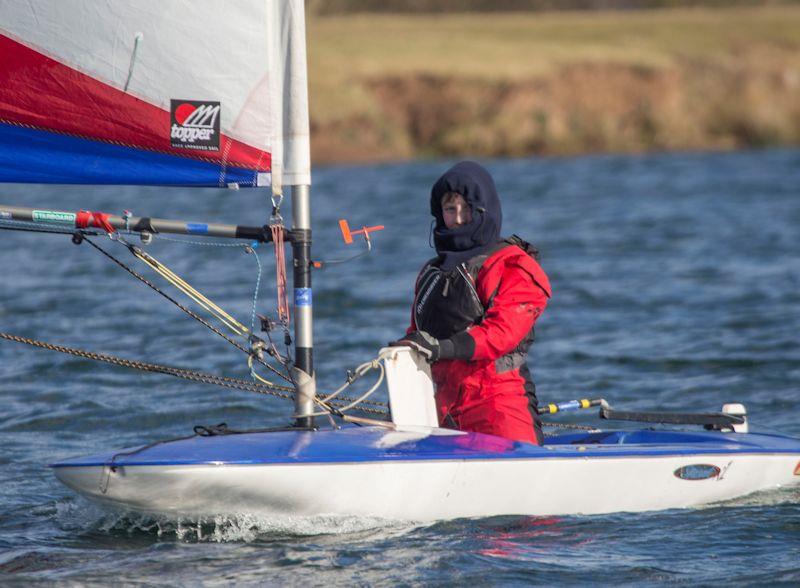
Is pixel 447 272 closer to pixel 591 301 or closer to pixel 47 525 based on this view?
pixel 47 525

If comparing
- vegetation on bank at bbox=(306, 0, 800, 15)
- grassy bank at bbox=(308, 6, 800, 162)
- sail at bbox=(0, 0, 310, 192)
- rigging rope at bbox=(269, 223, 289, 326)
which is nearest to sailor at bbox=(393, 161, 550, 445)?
rigging rope at bbox=(269, 223, 289, 326)

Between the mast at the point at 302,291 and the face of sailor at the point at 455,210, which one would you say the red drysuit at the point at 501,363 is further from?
the mast at the point at 302,291

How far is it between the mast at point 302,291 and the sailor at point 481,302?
0.41 metres

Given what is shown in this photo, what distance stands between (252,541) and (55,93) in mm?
2064

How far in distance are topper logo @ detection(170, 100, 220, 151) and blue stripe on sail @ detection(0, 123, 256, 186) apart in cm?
8

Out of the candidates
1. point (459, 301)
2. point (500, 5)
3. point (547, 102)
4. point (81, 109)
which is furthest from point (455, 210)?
point (500, 5)

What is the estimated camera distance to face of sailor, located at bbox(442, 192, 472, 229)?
5.82 meters

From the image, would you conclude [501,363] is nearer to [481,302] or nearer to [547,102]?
[481,302]

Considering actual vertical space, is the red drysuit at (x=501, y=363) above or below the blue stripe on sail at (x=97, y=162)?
below

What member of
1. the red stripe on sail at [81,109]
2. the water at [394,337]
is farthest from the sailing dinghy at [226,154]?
the water at [394,337]

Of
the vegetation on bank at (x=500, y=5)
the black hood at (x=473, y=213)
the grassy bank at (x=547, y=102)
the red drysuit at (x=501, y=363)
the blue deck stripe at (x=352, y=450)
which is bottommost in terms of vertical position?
the blue deck stripe at (x=352, y=450)

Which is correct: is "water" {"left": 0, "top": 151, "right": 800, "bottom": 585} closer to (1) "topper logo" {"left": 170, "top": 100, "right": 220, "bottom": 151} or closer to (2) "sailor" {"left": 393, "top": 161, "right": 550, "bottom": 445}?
(2) "sailor" {"left": 393, "top": 161, "right": 550, "bottom": 445}

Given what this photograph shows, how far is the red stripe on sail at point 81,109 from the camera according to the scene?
5633 millimetres

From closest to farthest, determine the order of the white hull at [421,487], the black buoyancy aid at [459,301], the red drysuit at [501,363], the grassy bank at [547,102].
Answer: the white hull at [421,487] < the red drysuit at [501,363] < the black buoyancy aid at [459,301] < the grassy bank at [547,102]
